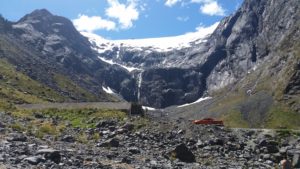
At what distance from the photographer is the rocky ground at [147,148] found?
82.2 ft

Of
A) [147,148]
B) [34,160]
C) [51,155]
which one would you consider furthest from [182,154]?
[34,160]

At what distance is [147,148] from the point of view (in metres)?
40.8

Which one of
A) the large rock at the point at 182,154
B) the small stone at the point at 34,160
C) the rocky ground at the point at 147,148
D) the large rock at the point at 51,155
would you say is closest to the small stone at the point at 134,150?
the rocky ground at the point at 147,148

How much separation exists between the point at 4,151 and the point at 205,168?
15.7 meters

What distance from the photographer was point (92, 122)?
187 ft

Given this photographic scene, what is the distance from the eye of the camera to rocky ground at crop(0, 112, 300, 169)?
82.2ft

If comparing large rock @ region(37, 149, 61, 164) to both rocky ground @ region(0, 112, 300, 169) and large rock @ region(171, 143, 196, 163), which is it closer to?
rocky ground @ region(0, 112, 300, 169)

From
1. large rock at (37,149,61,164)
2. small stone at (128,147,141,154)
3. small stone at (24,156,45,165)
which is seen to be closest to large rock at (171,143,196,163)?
small stone at (128,147,141,154)

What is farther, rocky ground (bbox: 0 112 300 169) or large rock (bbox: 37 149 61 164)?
rocky ground (bbox: 0 112 300 169)

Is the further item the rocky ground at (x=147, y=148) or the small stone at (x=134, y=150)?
the small stone at (x=134, y=150)

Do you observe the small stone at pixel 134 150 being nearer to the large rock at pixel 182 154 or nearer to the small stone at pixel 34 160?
the large rock at pixel 182 154

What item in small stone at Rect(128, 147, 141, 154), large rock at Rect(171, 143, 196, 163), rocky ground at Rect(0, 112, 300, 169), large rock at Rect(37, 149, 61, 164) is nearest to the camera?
large rock at Rect(37, 149, 61, 164)

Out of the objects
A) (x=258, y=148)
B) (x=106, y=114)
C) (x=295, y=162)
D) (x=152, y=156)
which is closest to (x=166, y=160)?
(x=152, y=156)

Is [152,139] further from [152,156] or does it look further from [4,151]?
[4,151]
